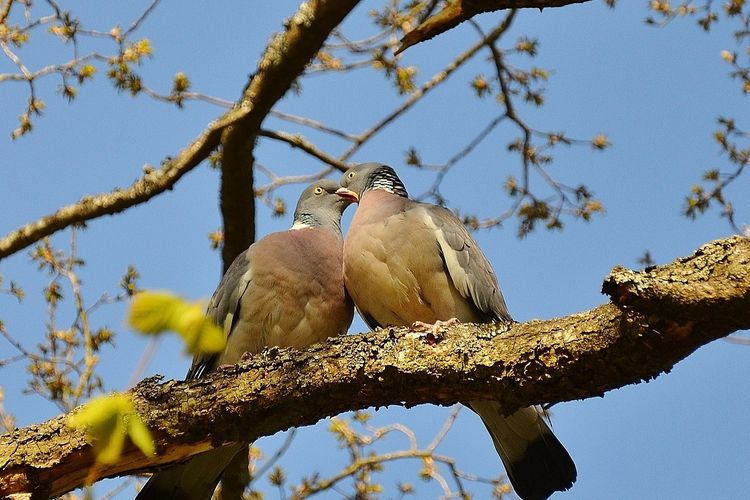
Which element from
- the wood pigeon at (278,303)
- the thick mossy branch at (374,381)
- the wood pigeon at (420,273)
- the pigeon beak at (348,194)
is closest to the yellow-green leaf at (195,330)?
the thick mossy branch at (374,381)

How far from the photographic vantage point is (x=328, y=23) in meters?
4.83

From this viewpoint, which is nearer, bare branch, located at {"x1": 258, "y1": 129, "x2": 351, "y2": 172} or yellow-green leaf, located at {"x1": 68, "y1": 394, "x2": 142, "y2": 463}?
yellow-green leaf, located at {"x1": 68, "y1": 394, "x2": 142, "y2": 463}

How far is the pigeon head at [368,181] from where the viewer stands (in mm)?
5277

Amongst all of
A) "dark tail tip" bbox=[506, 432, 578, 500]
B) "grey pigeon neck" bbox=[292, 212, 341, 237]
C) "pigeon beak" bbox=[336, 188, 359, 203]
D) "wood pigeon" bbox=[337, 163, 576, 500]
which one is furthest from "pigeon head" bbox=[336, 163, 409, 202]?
"dark tail tip" bbox=[506, 432, 578, 500]

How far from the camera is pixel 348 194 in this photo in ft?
18.1

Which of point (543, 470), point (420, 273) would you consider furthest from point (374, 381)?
point (420, 273)

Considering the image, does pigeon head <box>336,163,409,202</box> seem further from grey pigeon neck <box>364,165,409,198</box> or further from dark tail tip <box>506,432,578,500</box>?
dark tail tip <box>506,432,578,500</box>

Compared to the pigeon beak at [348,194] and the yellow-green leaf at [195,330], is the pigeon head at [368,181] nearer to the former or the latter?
the pigeon beak at [348,194]

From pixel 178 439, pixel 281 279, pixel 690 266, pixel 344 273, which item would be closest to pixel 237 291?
pixel 281 279

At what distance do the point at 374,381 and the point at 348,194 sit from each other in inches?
100

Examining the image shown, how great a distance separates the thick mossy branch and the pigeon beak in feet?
7.66

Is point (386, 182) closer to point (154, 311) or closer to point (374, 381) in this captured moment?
point (374, 381)

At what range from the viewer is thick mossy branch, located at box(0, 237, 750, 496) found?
2730mm

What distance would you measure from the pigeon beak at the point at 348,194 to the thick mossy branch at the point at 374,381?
7.66 feet
